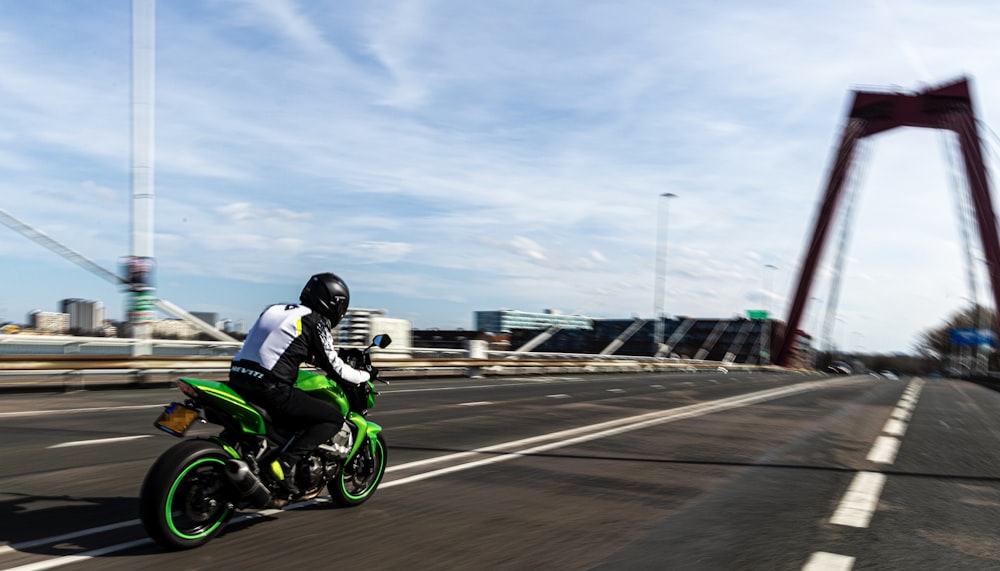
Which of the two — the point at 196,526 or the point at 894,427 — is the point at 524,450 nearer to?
the point at 196,526

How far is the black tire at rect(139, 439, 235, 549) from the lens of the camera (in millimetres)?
4395

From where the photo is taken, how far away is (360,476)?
6.08 meters

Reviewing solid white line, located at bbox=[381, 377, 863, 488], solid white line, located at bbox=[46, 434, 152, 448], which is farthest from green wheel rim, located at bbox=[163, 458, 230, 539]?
solid white line, located at bbox=[46, 434, 152, 448]

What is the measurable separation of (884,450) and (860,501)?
14.2 ft

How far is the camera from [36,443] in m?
8.88

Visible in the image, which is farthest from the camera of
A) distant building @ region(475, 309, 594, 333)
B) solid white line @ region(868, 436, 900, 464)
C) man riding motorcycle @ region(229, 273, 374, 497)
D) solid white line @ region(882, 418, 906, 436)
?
distant building @ region(475, 309, 594, 333)

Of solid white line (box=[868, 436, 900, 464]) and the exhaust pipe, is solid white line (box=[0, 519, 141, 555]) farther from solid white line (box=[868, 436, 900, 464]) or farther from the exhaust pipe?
solid white line (box=[868, 436, 900, 464])


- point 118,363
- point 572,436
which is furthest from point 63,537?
point 118,363

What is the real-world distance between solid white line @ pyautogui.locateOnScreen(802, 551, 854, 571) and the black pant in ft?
9.89

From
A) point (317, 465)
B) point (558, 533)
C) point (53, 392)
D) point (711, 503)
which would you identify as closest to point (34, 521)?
point (317, 465)

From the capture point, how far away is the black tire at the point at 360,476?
5.84 m

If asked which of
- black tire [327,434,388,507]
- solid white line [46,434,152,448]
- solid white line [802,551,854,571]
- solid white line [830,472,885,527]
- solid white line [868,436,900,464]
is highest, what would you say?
black tire [327,434,388,507]

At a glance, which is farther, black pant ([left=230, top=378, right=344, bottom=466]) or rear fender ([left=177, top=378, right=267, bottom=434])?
black pant ([left=230, top=378, right=344, bottom=466])

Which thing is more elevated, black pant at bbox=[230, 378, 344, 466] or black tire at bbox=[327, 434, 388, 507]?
black pant at bbox=[230, 378, 344, 466]
